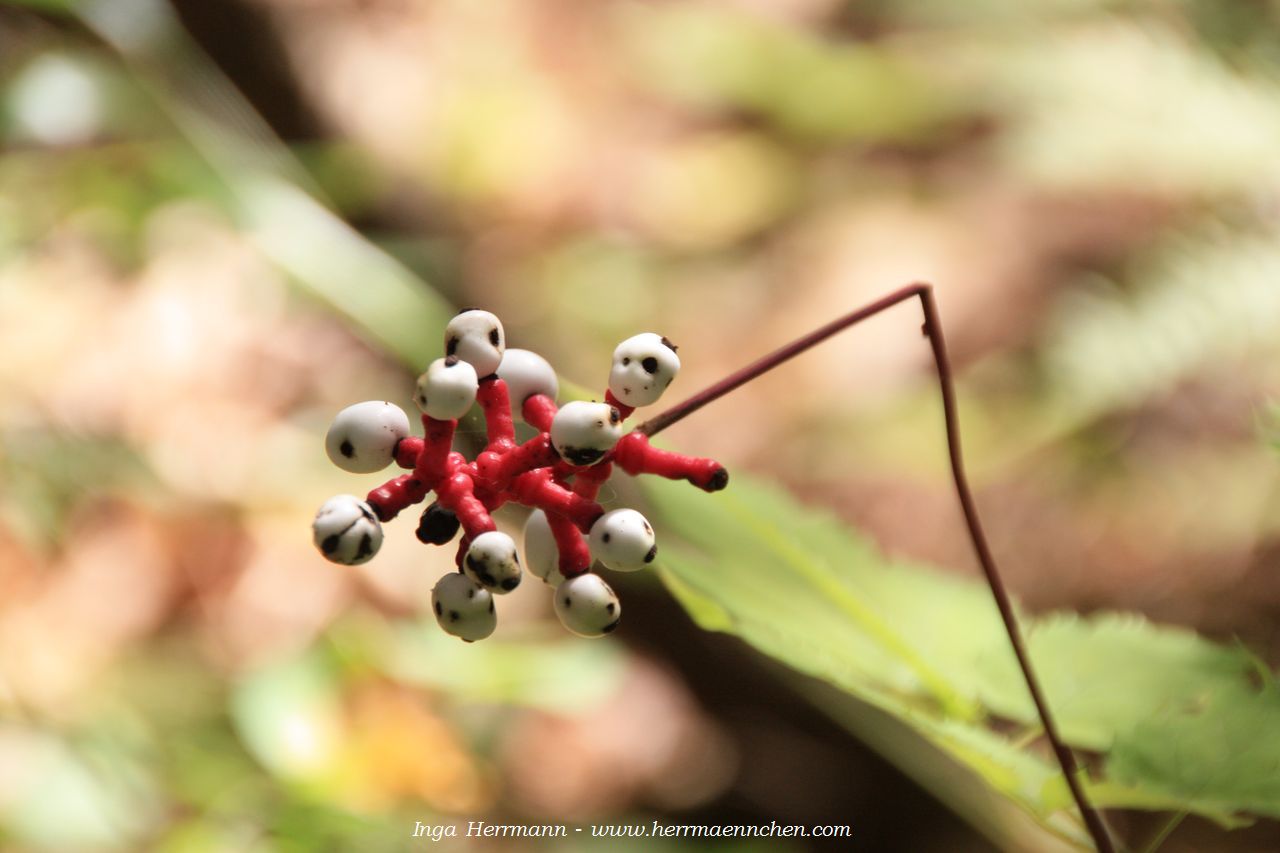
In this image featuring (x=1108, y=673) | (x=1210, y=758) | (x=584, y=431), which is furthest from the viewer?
(x=1108, y=673)

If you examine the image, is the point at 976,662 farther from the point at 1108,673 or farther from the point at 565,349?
the point at 565,349

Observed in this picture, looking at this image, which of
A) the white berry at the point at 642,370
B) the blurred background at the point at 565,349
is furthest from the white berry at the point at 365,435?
the blurred background at the point at 565,349

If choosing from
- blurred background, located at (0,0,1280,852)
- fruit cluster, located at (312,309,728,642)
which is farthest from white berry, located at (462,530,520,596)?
blurred background, located at (0,0,1280,852)

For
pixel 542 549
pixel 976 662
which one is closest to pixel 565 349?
pixel 976 662

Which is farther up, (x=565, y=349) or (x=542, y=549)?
(x=565, y=349)

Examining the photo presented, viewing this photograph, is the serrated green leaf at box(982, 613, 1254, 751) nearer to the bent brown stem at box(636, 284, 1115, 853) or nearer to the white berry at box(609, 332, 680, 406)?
the bent brown stem at box(636, 284, 1115, 853)
